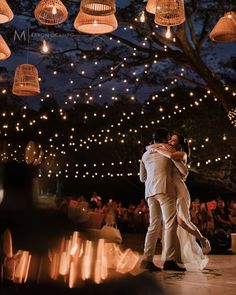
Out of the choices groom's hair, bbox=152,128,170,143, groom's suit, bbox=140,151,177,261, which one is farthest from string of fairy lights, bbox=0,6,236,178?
groom's suit, bbox=140,151,177,261

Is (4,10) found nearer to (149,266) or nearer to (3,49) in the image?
(3,49)

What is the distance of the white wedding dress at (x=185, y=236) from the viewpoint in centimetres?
524

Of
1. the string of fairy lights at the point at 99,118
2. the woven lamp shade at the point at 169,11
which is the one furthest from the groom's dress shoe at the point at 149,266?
the string of fairy lights at the point at 99,118

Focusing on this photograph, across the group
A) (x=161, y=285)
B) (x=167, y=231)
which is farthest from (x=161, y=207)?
(x=161, y=285)

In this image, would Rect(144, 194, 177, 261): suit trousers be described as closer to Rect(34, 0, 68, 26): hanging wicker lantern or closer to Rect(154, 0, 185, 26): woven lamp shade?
Rect(154, 0, 185, 26): woven lamp shade

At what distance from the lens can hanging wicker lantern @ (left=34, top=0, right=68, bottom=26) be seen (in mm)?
5504

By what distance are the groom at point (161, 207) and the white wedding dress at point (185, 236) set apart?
4.4 inches

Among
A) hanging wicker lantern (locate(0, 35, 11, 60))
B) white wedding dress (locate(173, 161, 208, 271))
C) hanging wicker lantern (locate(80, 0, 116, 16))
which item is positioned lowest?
white wedding dress (locate(173, 161, 208, 271))

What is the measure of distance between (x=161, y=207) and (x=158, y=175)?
0.35 m

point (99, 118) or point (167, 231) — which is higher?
point (99, 118)

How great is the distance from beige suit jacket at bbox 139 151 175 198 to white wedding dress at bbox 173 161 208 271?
0.11 m

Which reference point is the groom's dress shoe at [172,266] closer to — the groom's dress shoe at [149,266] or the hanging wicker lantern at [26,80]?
the groom's dress shoe at [149,266]

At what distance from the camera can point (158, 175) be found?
16.9 ft

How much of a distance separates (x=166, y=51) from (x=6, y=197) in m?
8.69
